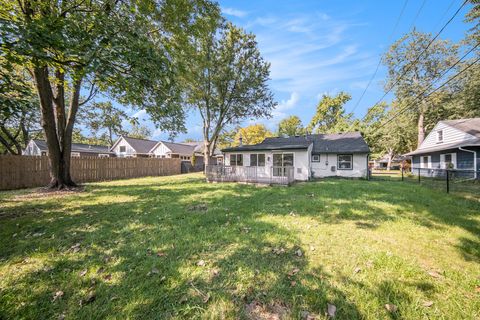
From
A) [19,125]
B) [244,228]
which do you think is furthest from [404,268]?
[19,125]

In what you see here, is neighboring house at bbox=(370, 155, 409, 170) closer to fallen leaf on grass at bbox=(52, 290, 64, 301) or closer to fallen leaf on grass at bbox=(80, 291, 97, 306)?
fallen leaf on grass at bbox=(80, 291, 97, 306)

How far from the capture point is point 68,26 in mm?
4672

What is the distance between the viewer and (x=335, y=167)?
1709cm

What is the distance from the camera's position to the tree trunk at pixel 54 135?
27.2ft

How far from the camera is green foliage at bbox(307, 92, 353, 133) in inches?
1469

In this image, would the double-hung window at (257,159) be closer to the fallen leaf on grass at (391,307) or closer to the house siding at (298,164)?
the house siding at (298,164)

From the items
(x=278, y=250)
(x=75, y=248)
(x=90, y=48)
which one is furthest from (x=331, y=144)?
(x=75, y=248)

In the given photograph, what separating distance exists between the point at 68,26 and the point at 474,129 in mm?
25254

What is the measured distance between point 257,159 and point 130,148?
2438 centimetres

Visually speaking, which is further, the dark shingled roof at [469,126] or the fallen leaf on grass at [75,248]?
the dark shingled roof at [469,126]

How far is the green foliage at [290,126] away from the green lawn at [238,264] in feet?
125

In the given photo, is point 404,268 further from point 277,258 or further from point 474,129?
point 474,129

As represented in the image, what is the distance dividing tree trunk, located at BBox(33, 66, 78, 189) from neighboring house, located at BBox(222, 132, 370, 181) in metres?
9.59

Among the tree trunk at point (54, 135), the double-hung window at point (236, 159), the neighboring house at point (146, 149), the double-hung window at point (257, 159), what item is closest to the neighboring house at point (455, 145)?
the double-hung window at point (257, 159)
